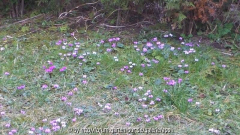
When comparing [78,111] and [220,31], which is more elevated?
[220,31]

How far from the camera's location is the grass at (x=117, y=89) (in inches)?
136

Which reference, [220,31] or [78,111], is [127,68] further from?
[220,31]

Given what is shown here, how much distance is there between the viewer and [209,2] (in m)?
5.02

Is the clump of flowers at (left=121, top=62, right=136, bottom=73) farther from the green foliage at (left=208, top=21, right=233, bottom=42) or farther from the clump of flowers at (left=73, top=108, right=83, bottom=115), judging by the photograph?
the green foliage at (left=208, top=21, right=233, bottom=42)

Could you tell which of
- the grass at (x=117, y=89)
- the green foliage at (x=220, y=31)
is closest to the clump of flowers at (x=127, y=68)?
the grass at (x=117, y=89)

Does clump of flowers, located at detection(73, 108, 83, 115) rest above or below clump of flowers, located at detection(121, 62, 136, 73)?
below

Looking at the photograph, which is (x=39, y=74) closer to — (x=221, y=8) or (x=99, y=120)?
(x=99, y=120)

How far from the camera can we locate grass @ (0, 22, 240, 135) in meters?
3.46

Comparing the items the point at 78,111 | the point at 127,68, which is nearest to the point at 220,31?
the point at 127,68

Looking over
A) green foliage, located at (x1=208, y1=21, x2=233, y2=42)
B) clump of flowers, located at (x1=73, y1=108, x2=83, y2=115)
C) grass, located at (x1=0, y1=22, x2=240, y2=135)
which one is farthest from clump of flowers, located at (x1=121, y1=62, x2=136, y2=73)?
green foliage, located at (x1=208, y1=21, x2=233, y2=42)

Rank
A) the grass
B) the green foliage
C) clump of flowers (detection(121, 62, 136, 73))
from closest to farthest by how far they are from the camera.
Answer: the grass, clump of flowers (detection(121, 62, 136, 73)), the green foliage

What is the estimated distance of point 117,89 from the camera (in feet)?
13.4

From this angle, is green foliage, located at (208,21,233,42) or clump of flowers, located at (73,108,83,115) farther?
green foliage, located at (208,21,233,42)

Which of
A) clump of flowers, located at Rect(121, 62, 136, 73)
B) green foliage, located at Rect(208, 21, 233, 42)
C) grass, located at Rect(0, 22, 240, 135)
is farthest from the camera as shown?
green foliage, located at Rect(208, 21, 233, 42)
